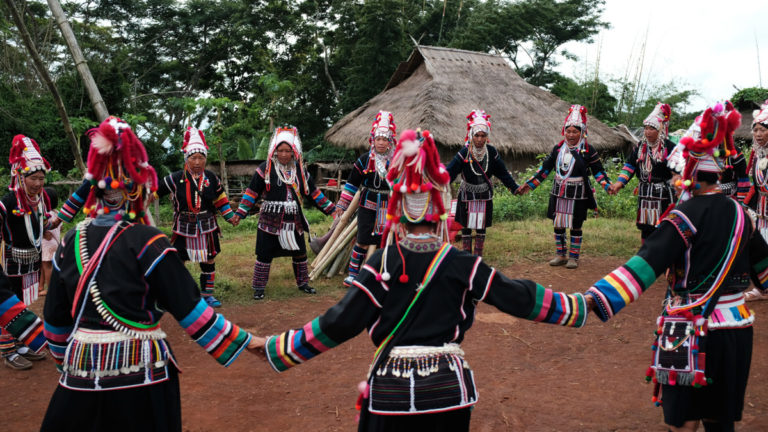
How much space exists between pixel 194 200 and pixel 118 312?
12.8 feet

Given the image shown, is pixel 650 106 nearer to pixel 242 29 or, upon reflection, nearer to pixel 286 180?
pixel 242 29

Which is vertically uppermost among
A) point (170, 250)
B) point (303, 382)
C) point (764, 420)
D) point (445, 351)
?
point (170, 250)

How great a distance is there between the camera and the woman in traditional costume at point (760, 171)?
5707mm

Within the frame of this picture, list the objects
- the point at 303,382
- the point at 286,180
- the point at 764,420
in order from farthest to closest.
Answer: the point at 286,180, the point at 303,382, the point at 764,420

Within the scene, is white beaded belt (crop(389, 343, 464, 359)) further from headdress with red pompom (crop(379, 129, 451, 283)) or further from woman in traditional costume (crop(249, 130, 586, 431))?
headdress with red pompom (crop(379, 129, 451, 283))

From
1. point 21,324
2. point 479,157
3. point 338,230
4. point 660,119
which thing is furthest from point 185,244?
point 660,119

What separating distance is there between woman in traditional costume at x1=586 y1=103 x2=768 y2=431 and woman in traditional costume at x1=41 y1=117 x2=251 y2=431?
1.98 metres

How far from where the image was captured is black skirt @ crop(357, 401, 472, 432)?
2.38 meters

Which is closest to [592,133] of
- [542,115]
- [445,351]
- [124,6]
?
[542,115]

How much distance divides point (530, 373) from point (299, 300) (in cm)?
321

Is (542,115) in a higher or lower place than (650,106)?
lower

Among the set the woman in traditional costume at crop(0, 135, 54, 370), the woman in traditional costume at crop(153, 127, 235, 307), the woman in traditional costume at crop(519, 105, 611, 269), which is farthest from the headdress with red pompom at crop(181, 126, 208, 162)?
the woman in traditional costume at crop(519, 105, 611, 269)

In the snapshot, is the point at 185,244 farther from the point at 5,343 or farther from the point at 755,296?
the point at 755,296

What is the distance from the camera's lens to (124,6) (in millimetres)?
24453
